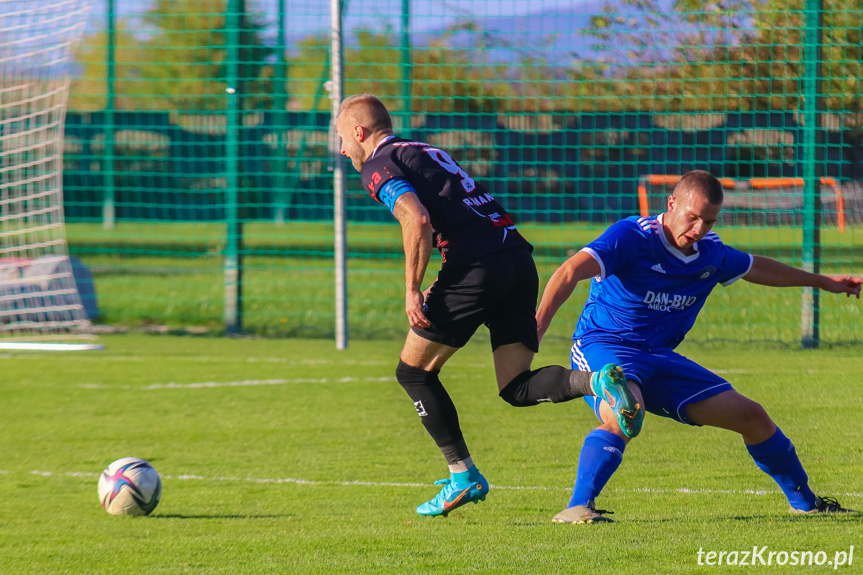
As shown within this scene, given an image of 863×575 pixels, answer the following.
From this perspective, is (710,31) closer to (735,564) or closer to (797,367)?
(797,367)

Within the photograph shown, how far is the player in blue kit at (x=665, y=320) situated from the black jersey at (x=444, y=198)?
46cm

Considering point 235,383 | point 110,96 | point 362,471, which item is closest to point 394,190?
point 362,471

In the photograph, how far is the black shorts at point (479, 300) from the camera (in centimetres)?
466

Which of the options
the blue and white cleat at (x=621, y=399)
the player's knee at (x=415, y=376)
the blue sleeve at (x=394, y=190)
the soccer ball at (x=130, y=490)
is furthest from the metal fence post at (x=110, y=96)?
the blue and white cleat at (x=621, y=399)

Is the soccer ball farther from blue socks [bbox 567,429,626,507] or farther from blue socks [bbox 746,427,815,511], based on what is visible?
blue socks [bbox 746,427,815,511]

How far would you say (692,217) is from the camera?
4.44 m

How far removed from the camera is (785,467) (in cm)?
455

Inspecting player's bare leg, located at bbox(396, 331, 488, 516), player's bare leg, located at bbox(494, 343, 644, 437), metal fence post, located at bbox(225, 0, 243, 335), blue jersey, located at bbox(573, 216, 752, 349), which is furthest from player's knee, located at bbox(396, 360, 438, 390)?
metal fence post, located at bbox(225, 0, 243, 335)

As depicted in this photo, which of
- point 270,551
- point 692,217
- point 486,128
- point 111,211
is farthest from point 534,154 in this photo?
point 111,211

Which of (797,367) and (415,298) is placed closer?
(415,298)

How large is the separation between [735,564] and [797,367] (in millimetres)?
5641

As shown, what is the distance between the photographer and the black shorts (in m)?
4.66

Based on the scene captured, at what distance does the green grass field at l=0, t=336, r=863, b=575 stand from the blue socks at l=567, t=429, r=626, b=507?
18 centimetres

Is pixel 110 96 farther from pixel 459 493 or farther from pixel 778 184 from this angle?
pixel 459 493
